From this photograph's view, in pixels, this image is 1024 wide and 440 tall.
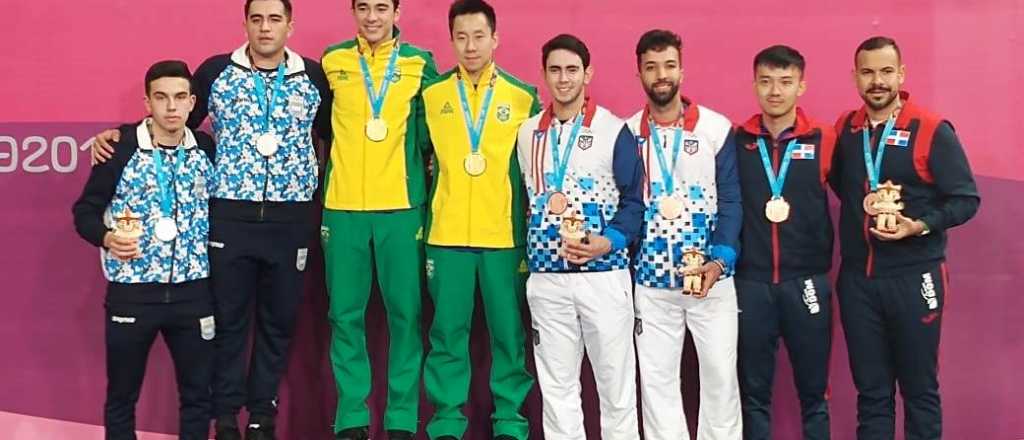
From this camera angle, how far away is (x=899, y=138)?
12.0ft

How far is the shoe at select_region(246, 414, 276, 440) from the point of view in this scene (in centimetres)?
393

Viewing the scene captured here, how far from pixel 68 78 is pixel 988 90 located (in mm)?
3789

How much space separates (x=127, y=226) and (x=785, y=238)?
7.41ft

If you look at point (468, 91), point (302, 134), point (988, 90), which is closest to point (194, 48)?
point (302, 134)

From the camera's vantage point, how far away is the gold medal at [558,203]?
3612 mm

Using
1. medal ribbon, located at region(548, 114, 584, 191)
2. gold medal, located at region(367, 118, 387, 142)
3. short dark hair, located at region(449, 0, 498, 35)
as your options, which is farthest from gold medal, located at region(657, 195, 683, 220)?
gold medal, located at region(367, 118, 387, 142)

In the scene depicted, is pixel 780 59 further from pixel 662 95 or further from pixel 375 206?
pixel 375 206

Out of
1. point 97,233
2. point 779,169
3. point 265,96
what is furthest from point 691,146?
point 97,233

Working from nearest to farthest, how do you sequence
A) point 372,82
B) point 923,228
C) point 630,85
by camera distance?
1. point 923,228
2. point 372,82
3. point 630,85

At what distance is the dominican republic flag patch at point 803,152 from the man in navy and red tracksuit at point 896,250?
0.15 meters

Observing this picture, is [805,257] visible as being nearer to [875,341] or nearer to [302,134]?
[875,341]

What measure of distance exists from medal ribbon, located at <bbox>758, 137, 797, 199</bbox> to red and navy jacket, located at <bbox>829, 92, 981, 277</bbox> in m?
0.22

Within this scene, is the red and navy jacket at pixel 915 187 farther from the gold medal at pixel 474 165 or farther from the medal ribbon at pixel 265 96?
the medal ribbon at pixel 265 96

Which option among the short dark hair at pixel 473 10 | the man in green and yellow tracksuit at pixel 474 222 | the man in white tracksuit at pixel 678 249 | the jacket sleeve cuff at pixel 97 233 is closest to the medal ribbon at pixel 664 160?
the man in white tracksuit at pixel 678 249
